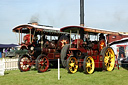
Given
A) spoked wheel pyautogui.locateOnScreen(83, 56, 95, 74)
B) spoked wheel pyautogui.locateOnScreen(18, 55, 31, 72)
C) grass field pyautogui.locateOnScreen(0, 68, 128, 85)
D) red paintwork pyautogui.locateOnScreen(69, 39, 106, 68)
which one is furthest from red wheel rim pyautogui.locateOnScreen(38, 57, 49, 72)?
spoked wheel pyautogui.locateOnScreen(83, 56, 95, 74)

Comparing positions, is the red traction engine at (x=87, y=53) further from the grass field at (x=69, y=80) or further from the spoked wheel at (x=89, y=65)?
the grass field at (x=69, y=80)

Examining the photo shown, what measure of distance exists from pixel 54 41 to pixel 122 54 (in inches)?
253

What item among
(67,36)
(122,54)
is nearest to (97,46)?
(67,36)

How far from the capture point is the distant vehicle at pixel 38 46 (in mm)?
11023

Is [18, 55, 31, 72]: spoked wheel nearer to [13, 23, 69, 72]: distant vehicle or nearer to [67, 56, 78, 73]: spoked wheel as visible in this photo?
[13, 23, 69, 72]: distant vehicle

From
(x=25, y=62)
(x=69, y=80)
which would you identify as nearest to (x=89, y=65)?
(x=69, y=80)

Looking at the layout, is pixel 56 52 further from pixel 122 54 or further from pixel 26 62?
pixel 122 54

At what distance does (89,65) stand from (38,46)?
147 inches

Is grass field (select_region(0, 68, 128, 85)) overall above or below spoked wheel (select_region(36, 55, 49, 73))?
below

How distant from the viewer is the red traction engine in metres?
9.78

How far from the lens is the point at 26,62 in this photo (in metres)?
11.6

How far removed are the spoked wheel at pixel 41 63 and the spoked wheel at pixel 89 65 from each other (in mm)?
2644

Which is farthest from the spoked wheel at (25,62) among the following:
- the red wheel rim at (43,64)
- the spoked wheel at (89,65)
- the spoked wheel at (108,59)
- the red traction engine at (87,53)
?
the spoked wheel at (108,59)

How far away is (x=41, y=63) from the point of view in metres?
10.8
